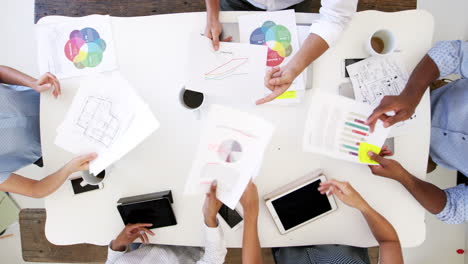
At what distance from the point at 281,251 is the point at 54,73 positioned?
38.8 inches

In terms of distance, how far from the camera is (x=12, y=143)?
39.8 inches

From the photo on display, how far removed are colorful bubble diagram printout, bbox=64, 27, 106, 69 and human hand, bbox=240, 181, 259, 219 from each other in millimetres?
614

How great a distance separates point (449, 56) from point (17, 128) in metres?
1.38

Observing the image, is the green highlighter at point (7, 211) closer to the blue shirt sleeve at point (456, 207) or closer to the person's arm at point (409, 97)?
the person's arm at point (409, 97)

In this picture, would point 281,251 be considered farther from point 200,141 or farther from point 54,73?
point 54,73

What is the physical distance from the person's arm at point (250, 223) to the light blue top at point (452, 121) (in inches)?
23.1

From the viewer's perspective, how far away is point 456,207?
38.1 inches

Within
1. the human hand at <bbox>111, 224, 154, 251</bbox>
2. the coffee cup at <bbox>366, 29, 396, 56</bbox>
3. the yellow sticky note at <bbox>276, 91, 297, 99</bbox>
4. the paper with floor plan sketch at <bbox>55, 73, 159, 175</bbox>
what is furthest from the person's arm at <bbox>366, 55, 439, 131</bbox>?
the human hand at <bbox>111, 224, 154, 251</bbox>

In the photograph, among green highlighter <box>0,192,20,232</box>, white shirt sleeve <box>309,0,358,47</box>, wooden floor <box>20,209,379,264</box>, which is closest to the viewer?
white shirt sleeve <box>309,0,358,47</box>

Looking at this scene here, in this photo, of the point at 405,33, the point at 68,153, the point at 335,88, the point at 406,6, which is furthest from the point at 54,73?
the point at 406,6

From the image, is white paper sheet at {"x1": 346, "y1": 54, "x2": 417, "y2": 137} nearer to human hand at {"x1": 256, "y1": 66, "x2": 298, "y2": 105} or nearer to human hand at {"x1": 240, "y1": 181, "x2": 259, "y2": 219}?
human hand at {"x1": 256, "y1": 66, "x2": 298, "y2": 105}

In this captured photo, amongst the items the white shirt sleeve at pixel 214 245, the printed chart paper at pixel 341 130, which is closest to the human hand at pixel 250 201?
the white shirt sleeve at pixel 214 245

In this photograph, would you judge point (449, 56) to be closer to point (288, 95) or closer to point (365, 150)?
point (365, 150)

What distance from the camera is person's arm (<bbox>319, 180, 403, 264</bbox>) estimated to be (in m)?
0.92
